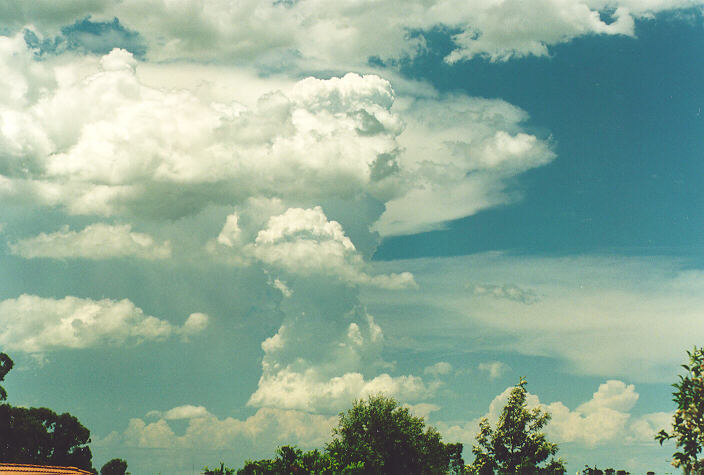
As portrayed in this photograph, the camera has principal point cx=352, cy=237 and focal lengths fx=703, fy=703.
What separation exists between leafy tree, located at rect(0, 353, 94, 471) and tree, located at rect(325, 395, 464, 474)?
35809 millimetres

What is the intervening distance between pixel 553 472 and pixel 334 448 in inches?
1254

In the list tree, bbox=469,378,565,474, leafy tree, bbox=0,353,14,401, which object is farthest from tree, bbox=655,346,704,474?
leafy tree, bbox=0,353,14,401

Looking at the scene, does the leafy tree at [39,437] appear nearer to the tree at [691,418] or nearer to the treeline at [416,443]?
the treeline at [416,443]

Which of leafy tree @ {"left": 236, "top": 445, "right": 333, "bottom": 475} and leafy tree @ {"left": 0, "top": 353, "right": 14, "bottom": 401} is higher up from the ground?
leafy tree @ {"left": 0, "top": 353, "right": 14, "bottom": 401}

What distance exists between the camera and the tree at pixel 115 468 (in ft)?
387

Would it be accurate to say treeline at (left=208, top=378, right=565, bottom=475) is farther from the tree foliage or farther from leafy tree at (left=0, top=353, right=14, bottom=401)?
leafy tree at (left=0, top=353, right=14, bottom=401)

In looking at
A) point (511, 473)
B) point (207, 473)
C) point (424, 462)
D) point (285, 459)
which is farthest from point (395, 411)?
point (207, 473)

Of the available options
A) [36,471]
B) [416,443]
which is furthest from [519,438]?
[36,471]

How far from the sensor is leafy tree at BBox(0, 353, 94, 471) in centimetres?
8394

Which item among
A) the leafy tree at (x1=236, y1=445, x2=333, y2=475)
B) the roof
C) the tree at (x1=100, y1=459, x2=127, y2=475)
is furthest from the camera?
the tree at (x1=100, y1=459, x2=127, y2=475)

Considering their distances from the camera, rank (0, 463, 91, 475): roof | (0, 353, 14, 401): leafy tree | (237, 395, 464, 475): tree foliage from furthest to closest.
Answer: (237, 395, 464, 475): tree foliage
(0, 353, 14, 401): leafy tree
(0, 463, 91, 475): roof

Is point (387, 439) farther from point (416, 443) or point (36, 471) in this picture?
point (36, 471)

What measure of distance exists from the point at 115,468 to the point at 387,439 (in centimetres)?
4842

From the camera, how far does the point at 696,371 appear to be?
2793 inches
